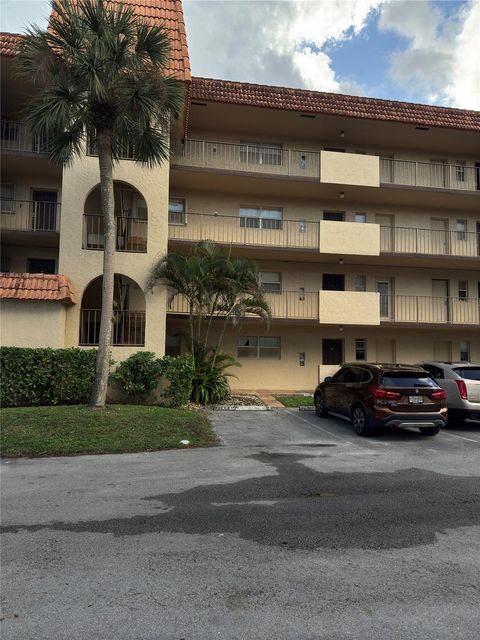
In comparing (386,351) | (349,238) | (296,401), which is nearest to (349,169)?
(349,238)

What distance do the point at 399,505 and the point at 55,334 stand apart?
1076 centimetres

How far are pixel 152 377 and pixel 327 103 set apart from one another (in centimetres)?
1380

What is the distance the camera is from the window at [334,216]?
19.7 m

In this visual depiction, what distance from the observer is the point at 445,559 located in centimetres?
405

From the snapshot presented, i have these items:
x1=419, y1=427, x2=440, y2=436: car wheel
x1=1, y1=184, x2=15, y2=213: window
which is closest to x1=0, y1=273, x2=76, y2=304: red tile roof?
x1=1, y1=184, x2=15, y2=213: window

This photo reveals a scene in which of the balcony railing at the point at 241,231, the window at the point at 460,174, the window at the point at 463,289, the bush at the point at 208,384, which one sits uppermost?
the window at the point at 460,174

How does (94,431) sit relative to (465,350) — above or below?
below

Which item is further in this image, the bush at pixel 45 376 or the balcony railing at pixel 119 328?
the balcony railing at pixel 119 328

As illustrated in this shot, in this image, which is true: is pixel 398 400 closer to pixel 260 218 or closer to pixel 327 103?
pixel 260 218

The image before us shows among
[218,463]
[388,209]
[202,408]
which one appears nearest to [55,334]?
[202,408]

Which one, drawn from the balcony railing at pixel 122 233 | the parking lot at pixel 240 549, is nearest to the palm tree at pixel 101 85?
the balcony railing at pixel 122 233

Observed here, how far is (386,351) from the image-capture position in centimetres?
2008

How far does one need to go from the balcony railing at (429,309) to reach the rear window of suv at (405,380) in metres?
9.58

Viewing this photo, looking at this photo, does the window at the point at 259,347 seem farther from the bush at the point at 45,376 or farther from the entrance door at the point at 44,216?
the entrance door at the point at 44,216
